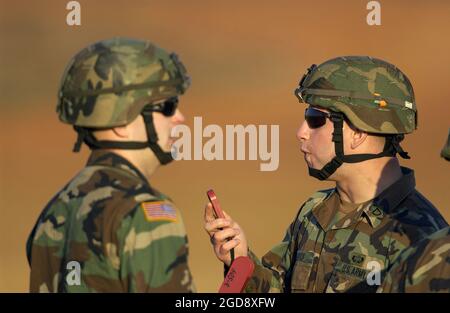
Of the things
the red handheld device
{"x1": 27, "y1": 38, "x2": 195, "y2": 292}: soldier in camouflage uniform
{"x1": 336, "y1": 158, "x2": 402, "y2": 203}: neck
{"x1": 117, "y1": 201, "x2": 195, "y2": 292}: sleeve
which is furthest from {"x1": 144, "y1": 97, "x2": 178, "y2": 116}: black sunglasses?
{"x1": 336, "y1": 158, "x2": 402, "y2": 203}: neck

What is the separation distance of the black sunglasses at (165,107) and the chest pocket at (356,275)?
235 cm

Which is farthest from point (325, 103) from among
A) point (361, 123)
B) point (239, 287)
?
point (239, 287)

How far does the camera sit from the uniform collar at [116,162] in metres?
7.21

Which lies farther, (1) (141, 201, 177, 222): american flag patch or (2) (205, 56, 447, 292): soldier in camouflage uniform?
(2) (205, 56, 447, 292): soldier in camouflage uniform

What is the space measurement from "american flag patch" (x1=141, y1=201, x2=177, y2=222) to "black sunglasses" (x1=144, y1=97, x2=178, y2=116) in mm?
723

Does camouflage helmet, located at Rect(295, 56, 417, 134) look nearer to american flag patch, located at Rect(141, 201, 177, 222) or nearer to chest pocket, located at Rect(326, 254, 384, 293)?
chest pocket, located at Rect(326, 254, 384, 293)

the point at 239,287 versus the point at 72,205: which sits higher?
the point at 72,205

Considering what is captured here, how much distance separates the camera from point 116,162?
284 inches

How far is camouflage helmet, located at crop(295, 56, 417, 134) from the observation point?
30.7 feet

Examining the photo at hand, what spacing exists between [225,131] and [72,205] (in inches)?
425

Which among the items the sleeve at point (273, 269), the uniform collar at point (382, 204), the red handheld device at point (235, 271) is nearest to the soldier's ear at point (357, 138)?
the uniform collar at point (382, 204)

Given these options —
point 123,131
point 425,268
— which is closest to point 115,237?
point 123,131

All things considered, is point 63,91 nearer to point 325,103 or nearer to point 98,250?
point 98,250

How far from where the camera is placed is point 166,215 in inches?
270
